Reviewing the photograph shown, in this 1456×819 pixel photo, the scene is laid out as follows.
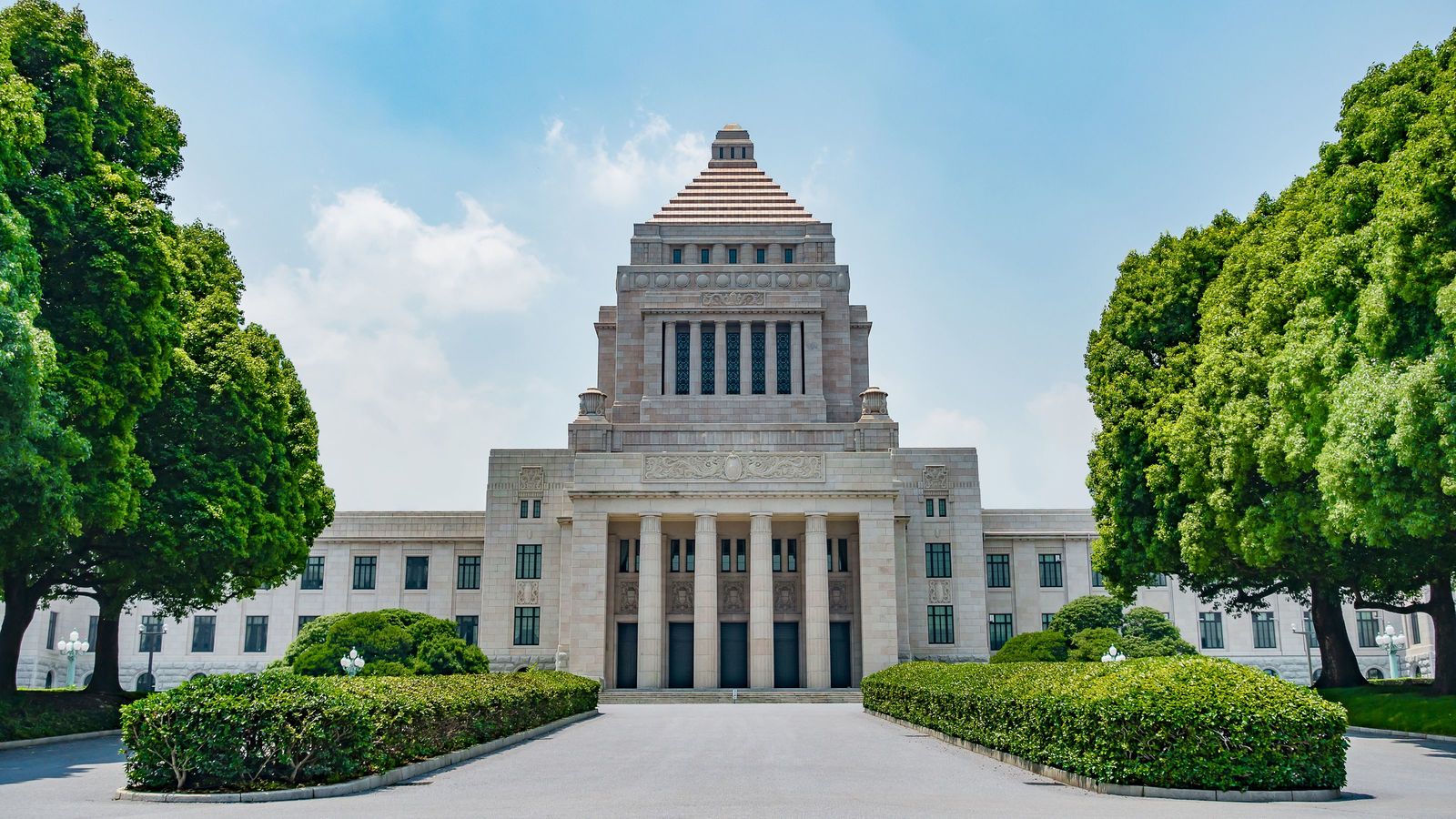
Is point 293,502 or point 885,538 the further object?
point 885,538

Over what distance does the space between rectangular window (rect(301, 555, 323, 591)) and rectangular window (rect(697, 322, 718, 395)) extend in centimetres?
2093

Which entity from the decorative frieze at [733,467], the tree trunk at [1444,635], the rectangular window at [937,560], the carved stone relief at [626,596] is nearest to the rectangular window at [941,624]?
the rectangular window at [937,560]

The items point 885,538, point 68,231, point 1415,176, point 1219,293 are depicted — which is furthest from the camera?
point 885,538

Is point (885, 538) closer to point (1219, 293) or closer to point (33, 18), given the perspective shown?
point (1219, 293)

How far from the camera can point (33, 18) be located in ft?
73.2

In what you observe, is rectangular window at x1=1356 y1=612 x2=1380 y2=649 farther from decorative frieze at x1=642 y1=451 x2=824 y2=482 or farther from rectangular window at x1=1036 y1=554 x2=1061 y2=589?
decorative frieze at x1=642 y1=451 x2=824 y2=482

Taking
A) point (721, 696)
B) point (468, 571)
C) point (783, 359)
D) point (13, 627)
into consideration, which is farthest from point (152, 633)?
point (783, 359)

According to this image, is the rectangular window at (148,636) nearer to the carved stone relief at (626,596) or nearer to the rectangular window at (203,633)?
the rectangular window at (203,633)

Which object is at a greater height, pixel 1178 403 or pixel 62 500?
pixel 1178 403

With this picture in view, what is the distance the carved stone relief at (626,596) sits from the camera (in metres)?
50.3

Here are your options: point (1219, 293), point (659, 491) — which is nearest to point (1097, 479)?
point (1219, 293)

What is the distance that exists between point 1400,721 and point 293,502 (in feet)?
93.4

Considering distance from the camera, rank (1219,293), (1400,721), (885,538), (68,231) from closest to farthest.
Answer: (68,231) → (1400,721) → (1219,293) → (885,538)

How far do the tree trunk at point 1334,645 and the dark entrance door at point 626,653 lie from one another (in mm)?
28014
